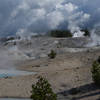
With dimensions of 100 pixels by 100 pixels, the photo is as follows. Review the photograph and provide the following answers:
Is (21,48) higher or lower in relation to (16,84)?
higher

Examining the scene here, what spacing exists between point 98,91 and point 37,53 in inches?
1363

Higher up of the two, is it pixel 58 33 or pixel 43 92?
pixel 58 33

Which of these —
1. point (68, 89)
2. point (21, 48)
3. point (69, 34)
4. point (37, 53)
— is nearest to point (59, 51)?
point (37, 53)

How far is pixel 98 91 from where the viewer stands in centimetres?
1936

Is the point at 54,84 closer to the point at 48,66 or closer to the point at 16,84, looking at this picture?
the point at 16,84

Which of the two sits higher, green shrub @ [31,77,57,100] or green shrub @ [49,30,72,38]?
green shrub @ [49,30,72,38]

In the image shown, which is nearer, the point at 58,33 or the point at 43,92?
the point at 43,92

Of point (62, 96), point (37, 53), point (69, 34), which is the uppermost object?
point (69, 34)

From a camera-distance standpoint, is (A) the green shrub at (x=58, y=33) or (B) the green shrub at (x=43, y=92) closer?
(B) the green shrub at (x=43, y=92)

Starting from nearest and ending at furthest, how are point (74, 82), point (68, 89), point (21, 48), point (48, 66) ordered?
point (68, 89) < point (74, 82) < point (48, 66) < point (21, 48)

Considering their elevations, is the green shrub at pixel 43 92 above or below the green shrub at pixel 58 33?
below

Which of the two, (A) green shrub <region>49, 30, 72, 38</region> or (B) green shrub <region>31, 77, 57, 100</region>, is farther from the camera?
(A) green shrub <region>49, 30, 72, 38</region>

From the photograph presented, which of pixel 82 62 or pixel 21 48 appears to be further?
pixel 21 48

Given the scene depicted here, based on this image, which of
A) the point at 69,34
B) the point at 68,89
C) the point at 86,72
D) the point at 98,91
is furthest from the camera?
the point at 69,34
